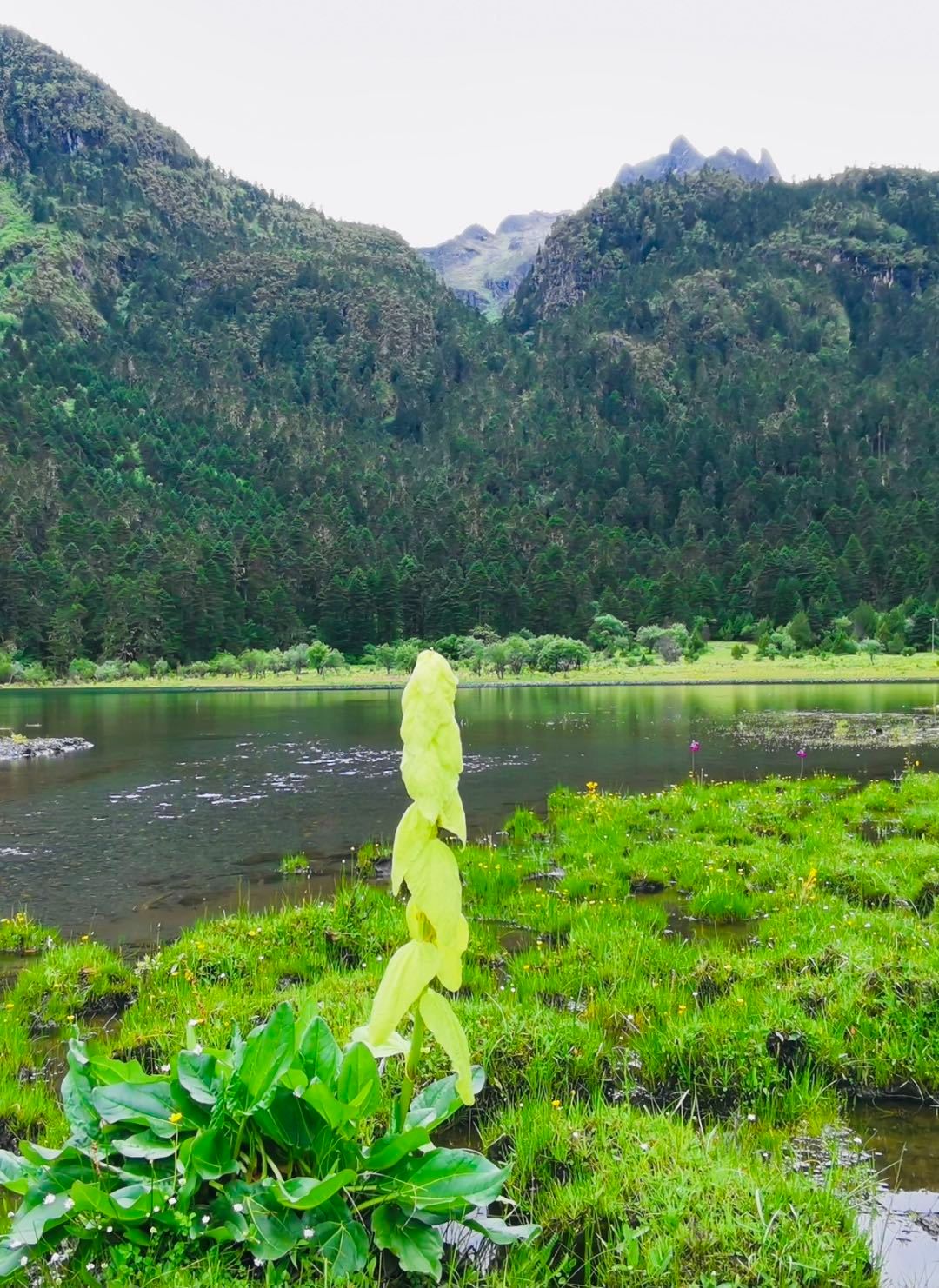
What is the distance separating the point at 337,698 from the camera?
190 feet

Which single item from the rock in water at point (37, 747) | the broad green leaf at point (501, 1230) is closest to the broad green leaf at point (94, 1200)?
the broad green leaf at point (501, 1230)

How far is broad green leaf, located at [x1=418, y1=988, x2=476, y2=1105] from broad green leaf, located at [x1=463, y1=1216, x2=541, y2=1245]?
0.86m

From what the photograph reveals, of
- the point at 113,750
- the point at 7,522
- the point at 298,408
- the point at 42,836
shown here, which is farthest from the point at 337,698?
the point at 298,408

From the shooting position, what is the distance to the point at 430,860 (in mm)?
2441

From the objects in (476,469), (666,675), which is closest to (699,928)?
(666,675)

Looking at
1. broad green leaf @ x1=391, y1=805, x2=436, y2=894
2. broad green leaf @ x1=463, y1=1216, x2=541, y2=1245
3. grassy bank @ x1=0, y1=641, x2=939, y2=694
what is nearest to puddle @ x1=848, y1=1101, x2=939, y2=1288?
broad green leaf @ x1=463, y1=1216, x2=541, y2=1245

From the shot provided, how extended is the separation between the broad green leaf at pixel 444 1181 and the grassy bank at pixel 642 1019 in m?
0.42

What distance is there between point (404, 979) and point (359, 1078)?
1065 millimetres

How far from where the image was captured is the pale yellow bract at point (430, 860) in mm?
2387

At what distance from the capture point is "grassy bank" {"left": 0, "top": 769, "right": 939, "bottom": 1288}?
10.9 feet

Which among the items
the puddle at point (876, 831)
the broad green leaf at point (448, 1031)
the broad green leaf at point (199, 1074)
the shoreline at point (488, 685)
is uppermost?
the broad green leaf at point (448, 1031)

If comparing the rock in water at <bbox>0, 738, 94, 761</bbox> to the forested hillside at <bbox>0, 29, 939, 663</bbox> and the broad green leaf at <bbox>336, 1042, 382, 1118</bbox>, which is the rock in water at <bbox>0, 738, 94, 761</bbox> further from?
the forested hillside at <bbox>0, 29, 939, 663</bbox>

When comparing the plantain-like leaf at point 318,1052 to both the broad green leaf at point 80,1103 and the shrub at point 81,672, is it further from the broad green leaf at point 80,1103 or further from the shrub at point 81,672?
the shrub at point 81,672

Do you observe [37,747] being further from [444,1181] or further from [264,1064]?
[444,1181]
